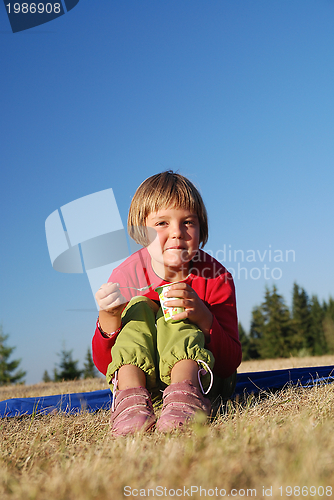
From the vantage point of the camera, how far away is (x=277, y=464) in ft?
2.50

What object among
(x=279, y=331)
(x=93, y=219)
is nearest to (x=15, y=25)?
(x=93, y=219)

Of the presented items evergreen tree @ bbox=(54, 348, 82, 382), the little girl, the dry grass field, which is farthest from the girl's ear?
evergreen tree @ bbox=(54, 348, 82, 382)

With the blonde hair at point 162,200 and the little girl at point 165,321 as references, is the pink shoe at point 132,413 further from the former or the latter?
the blonde hair at point 162,200

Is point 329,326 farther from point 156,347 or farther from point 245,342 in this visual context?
point 156,347

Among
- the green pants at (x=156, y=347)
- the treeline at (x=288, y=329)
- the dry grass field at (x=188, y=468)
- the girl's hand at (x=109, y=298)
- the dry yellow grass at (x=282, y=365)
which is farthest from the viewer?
the treeline at (x=288, y=329)

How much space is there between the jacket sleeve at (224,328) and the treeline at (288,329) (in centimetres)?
3138

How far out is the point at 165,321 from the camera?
177 cm

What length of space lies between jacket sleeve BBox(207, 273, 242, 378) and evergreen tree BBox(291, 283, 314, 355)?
109 ft

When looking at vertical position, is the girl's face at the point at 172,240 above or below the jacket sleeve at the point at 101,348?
above

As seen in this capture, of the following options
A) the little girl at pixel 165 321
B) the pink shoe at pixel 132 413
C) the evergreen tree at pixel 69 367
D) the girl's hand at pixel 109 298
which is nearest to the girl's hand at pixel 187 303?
the little girl at pixel 165 321

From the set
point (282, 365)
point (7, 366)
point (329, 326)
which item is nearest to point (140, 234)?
point (282, 365)

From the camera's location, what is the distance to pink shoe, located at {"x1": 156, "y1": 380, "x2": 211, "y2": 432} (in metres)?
1.33

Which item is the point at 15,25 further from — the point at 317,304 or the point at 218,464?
A: the point at 317,304

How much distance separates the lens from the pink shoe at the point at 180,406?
133cm
